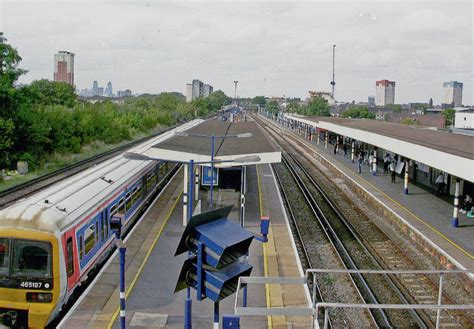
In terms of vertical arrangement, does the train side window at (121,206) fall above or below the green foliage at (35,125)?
below

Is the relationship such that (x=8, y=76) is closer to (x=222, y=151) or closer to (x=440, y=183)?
(x=222, y=151)

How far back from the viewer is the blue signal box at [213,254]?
275 inches

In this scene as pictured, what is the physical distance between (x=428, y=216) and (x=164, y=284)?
13122mm

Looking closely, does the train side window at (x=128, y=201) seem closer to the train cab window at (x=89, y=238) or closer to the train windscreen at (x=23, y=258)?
the train cab window at (x=89, y=238)

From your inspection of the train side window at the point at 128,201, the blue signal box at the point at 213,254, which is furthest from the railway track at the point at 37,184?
the blue signal box at the point at 213,254

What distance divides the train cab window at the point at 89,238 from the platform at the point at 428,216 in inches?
397

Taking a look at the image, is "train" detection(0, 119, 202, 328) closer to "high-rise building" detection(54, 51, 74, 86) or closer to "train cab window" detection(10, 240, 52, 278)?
"train cab window" detection(10, 240, 52, 278)

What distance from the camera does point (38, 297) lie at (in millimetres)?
10891

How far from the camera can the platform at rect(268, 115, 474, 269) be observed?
1734cm

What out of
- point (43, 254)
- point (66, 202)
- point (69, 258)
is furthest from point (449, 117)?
point (43, 254)

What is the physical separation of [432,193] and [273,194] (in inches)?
322

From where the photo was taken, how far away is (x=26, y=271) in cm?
1089

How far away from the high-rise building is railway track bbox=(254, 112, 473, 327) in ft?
581

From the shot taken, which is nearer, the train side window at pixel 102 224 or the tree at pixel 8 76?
the train side window at pixel 102 224
